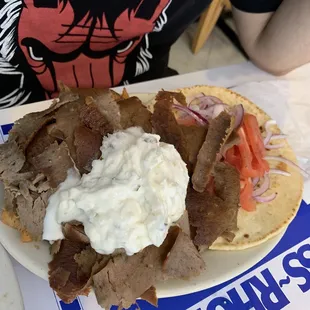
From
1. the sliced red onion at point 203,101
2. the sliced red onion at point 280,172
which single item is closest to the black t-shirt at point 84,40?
the sliced red onion at point 203,101

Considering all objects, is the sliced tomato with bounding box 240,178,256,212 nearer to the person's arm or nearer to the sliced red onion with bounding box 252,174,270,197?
the sliced red onion with bounding box 252,174,270,197

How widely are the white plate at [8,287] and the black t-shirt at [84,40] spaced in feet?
1.68

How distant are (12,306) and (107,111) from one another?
391 millimetres

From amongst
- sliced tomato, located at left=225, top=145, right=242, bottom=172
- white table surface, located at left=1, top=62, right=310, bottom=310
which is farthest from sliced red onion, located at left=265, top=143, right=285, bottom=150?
white table surface, located at left=1, top=62, right=310, bottom=310

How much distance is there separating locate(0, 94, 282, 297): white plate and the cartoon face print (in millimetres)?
414

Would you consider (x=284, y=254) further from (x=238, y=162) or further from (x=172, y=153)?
(x=172, y=153)

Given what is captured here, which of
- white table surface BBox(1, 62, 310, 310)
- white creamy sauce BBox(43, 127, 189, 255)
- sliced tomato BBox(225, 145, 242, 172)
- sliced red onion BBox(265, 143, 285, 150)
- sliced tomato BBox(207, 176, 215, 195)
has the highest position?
white creamy sauce BBox(43, 127, 189, 255)

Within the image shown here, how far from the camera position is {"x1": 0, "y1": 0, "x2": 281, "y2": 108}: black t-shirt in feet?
3.88

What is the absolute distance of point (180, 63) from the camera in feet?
8.00

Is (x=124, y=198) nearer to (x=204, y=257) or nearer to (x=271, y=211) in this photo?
(x=204, y=257)

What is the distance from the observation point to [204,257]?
3.33 feet

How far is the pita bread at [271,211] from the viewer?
1.05 meters

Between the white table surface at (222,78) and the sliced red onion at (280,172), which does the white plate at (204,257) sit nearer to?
the sliced red onion at (280,172)

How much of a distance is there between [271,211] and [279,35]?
568mm
